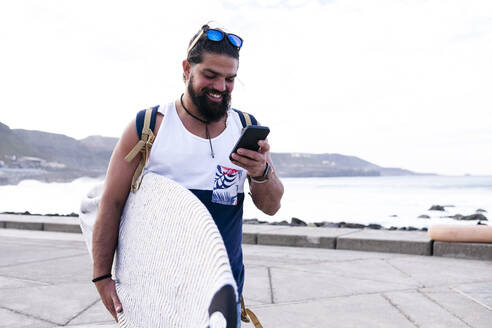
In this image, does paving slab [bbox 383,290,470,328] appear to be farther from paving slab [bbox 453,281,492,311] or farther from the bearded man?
the bearded man

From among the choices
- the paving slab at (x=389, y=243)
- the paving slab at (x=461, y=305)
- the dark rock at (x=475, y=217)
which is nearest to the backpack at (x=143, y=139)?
the paving slab at (x=461, y=305)

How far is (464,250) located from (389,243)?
0.94 metres

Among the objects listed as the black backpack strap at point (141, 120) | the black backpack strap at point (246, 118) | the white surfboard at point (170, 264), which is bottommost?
the white surfboard at point (170, 264)

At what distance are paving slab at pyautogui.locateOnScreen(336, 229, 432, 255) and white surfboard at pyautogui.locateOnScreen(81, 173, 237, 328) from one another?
4.85 metres

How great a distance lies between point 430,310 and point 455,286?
2.93 ft

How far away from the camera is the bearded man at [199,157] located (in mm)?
1700

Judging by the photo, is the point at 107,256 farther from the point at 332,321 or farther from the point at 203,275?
the point at 332,321

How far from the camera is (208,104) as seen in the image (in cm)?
178

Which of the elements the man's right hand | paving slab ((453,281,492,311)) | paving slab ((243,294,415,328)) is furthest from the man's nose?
paving slab ((453,281,492,311))

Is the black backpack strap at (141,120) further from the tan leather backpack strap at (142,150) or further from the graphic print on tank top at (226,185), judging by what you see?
the graphic print on tank top at (226,185)

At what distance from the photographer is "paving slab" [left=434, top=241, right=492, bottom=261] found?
527 centimetres

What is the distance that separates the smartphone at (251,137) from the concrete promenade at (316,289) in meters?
1.97

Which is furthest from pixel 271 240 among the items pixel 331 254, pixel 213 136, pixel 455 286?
pixel 213 136

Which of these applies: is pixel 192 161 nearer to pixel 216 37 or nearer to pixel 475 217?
pixel 216 37
